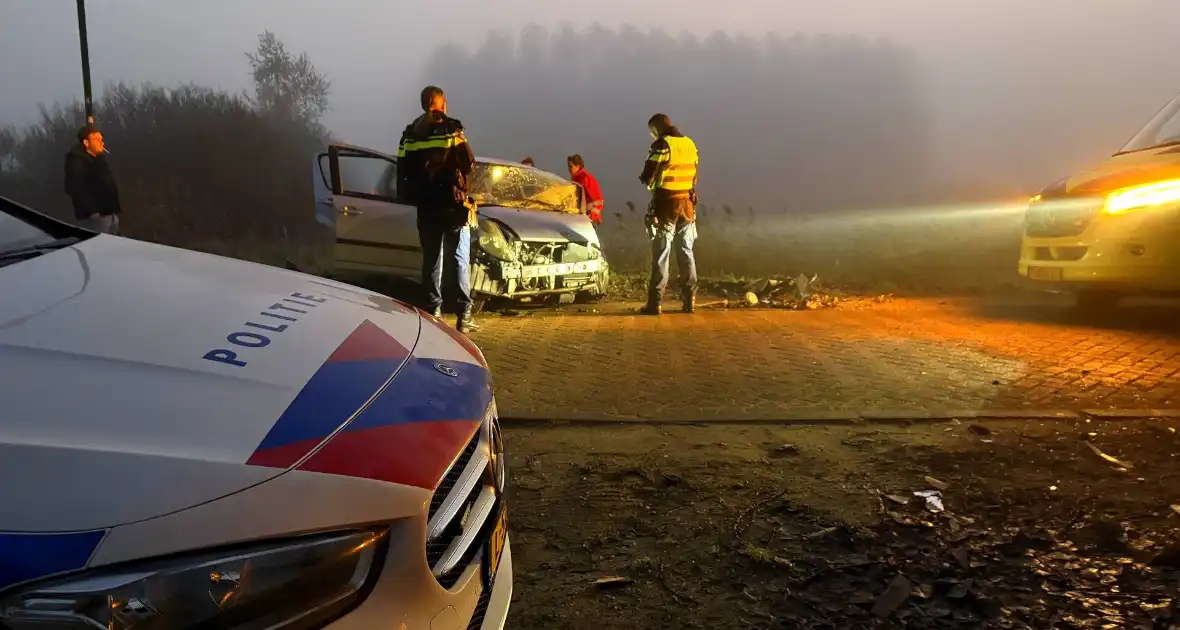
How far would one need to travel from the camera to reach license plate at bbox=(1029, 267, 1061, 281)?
6.95m

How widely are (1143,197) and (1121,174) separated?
319mm

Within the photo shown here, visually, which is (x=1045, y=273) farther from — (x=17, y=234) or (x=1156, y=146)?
(x=17, y=234)

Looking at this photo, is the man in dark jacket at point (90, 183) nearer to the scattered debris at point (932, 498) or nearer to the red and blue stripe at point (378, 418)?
the red and blue stripe at point (378, 418)

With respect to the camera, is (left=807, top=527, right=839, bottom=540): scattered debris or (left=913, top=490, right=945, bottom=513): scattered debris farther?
(left=913, top=490, right=945, bottom=513): scattered debris

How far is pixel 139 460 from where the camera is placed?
4.08 feet

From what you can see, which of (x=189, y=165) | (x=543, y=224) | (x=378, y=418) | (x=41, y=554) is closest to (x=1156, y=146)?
(x=543, y=224)

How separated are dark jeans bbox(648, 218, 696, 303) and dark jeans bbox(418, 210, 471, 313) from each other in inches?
78.3

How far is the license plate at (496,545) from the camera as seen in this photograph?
182cm

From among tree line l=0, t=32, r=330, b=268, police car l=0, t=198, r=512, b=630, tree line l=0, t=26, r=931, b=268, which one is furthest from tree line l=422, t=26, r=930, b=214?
police car l=0, t=198, r=512, b=630

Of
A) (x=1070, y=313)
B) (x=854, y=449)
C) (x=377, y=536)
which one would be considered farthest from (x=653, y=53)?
(x=377, y=536)

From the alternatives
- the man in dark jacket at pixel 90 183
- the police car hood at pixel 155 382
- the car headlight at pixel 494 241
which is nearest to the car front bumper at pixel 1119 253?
the car headlight at pixel 494 241

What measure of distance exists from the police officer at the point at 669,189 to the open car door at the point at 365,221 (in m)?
2.34

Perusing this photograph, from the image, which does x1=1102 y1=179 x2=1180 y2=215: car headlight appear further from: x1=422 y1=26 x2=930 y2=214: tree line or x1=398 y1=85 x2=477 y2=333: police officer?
x1=422 y1=26 x2=930 y2=214: tree line

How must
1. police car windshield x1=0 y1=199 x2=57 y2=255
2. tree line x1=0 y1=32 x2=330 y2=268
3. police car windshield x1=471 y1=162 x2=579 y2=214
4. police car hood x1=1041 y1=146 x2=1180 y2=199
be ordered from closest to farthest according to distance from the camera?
police car windshield x1=0 y1=199 x2=57 y2=255 < police car hood x1=1041 y1=146 x2=1180 y2=199 < police car windshield x1=471 y1=162 x2=579 y2=214 < tree line x1=0 y1=32 x2=330 y2=268
